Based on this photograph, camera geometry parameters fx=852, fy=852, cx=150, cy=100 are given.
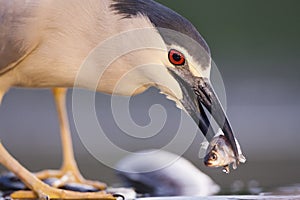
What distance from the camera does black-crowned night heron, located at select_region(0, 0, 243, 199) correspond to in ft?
6.14

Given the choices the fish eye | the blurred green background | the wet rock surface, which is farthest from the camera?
the blurred green background

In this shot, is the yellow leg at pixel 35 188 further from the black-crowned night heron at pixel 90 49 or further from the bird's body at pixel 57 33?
the bird's body at pixel 57 33

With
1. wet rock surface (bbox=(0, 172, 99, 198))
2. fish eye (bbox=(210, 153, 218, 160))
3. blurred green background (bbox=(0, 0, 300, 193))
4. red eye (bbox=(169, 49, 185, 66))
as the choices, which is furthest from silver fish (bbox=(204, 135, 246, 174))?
blurred green background (bbox=(0, 0, 300, 193))

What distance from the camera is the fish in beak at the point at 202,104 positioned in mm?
1867

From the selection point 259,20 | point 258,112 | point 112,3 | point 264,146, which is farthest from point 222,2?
point 112,3

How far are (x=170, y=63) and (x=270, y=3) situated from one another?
3.88m

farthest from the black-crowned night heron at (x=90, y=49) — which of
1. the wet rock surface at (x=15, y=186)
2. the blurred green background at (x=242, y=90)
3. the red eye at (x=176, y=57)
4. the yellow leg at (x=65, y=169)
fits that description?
the blurred green background at (x=242, y=90)

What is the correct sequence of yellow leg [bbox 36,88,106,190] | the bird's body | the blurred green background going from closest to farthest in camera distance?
the bird's body < yellow leg [bbox 36,88,106,190] < the blurred green background

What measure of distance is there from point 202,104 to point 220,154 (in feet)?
0.41

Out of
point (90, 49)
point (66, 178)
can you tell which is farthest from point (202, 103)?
point (66, 178)

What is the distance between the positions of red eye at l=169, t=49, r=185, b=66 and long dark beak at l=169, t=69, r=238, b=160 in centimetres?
2

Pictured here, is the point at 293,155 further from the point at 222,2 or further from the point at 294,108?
the point at 222,2

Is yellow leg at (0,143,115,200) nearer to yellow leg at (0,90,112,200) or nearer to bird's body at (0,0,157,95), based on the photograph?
yellow leg at (0,90,112,200)

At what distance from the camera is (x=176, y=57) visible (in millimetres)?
1878
